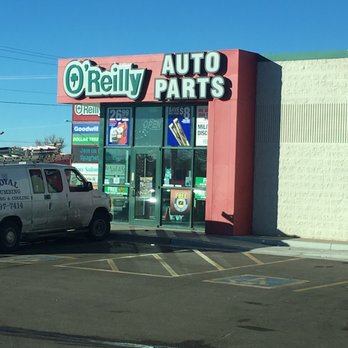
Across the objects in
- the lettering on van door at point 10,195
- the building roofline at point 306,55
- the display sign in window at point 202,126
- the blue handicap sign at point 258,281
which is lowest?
the blue handicap sign at point 258,281

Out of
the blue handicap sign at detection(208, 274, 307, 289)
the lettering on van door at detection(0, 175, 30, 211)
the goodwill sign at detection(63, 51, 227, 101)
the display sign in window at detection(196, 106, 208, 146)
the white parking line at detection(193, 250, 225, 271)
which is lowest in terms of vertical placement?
the white parking line at detection(193, 250, 225, 271)

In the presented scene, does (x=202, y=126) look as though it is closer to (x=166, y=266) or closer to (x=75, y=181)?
(x=75, y=181)

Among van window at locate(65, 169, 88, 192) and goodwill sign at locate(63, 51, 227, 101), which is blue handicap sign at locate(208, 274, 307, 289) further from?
goodwill sign at locate(63, 51, 227, 101)

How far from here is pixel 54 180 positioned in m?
14.6

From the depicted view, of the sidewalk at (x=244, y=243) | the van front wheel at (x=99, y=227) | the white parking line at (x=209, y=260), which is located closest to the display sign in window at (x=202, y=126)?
the sidewalk at (x=244, y=243)

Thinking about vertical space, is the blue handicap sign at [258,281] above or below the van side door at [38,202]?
below

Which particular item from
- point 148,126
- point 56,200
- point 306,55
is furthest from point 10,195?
point 306,55

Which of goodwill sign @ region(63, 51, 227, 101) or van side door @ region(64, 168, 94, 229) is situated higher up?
goodwill sign @ region(63, 51, 227, 101)

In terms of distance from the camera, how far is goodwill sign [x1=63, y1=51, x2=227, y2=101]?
56.4 feet

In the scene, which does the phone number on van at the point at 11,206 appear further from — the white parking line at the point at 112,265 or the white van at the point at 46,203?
the white parking line at the point at 112,265

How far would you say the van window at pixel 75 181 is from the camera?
1512 centimetres

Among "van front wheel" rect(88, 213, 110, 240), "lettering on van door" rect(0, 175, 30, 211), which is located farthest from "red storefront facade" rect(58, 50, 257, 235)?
"lettering on van door" rect(0, 175, 30, 211)

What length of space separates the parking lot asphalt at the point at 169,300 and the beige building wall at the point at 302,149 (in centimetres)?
324

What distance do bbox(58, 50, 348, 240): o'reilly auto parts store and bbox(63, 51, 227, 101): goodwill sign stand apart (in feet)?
0.11
